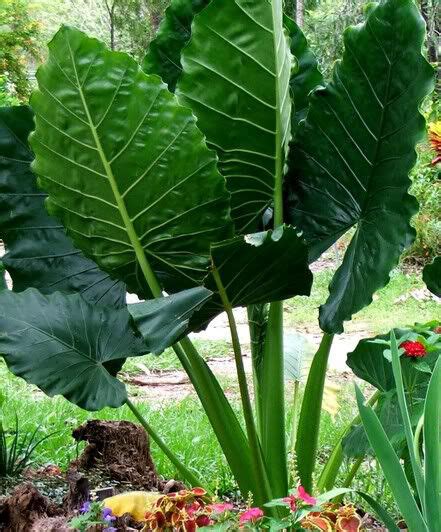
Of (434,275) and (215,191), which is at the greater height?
(215,191)

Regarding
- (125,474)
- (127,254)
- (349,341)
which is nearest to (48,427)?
(125,474)

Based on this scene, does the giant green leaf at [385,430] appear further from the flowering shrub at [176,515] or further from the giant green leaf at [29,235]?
the giant green leaf at [29,235]

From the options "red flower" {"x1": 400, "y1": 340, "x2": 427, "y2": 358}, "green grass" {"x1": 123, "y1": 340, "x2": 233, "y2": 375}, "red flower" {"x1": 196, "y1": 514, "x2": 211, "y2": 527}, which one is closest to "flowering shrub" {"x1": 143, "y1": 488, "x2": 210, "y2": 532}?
"red flower" {"x1": 196, "y1": 514, "x2": 211, "y2": 527}

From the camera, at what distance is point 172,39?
80.6 inches

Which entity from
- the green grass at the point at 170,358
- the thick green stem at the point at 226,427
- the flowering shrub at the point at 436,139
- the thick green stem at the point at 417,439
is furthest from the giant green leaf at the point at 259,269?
the green grass at the point at 170,358

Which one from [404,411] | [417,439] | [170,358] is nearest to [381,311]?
[170,358]

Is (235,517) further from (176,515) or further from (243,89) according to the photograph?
(243,89)

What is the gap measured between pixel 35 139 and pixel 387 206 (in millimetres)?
763

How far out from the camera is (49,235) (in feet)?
6.73

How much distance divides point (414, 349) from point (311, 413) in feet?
1.33

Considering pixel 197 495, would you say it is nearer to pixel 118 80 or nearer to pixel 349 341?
pixel 118 80

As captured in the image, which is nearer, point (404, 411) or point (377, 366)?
point (404, 411)

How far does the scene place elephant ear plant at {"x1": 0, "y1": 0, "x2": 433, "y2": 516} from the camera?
1570 millimetres

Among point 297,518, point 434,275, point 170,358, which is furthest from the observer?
point 170,358
